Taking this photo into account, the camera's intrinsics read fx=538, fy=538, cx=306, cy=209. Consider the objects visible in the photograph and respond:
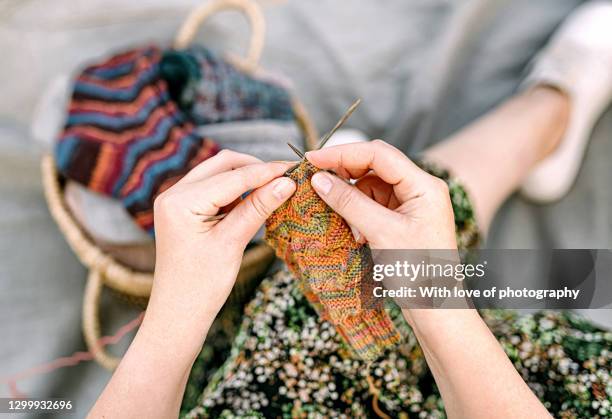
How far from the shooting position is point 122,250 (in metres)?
0.93

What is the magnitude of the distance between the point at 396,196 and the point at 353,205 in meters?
0.06

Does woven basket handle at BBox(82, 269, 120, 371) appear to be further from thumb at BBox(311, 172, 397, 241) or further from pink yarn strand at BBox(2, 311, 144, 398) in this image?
thumb at BBox(311, 172, 397, 241)

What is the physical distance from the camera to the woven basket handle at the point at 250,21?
3.66 feet

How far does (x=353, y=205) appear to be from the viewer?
58 cm

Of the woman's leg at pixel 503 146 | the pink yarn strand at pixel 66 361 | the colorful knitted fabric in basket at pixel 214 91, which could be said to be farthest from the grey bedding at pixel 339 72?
the colorful knitted fabric in basket at pixel 214 91

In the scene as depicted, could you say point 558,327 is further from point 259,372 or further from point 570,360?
point 259,372

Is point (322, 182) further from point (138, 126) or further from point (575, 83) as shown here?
point (575, 83)

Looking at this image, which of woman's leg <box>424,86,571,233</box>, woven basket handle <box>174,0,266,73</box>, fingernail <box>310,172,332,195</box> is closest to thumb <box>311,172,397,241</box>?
fingernail <box>310,172,332,195</box>

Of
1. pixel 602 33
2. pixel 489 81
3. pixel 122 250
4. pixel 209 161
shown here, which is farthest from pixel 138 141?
pixel 602 33

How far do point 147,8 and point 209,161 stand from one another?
0.80m

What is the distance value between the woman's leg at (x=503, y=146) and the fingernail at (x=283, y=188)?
0.35 m

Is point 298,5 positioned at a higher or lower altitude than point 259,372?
higher

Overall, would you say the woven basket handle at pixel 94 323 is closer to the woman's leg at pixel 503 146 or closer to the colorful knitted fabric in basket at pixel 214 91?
the colorful knitted fabric in basket at pixel 214 91

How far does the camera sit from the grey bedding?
1112 mm
